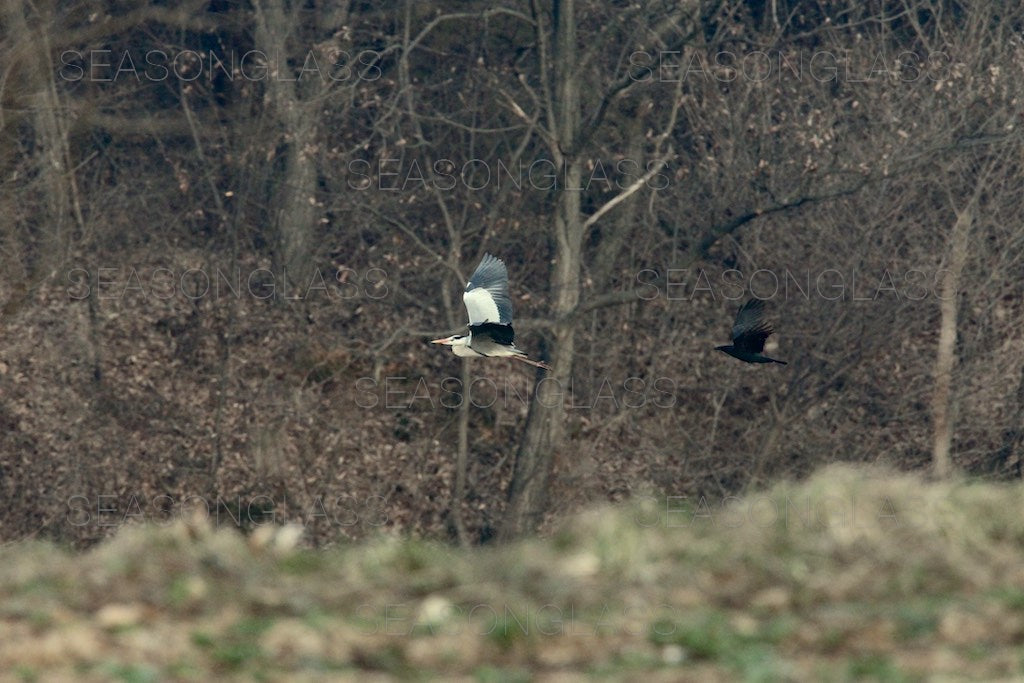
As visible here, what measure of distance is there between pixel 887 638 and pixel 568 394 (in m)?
11.7

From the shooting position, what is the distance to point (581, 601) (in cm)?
602

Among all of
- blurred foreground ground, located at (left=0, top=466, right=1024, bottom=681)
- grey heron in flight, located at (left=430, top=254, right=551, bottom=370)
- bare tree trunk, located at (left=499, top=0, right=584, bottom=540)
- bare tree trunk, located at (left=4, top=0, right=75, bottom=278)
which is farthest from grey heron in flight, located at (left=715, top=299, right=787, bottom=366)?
bare tree trunk, located at (left=4, top=0, right=75, bottom=278)

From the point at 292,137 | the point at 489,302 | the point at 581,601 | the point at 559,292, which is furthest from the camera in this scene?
the point at 292,137

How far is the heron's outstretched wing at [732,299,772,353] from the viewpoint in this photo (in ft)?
39.9

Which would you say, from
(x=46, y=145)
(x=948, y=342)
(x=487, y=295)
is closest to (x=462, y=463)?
(x=948, y=342)

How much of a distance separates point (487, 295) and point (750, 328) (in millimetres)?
2008

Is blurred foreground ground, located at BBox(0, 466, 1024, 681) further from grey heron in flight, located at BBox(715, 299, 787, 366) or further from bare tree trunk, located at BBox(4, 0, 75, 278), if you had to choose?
bare tree trunk, located at BBox(4, 0, 75, 278)

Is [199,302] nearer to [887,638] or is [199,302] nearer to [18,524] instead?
[18,524]

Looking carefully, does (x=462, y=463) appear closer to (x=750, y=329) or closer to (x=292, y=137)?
(x=292, y=137)

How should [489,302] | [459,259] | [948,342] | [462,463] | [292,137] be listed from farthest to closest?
1. [292,137]
2. [459,259]
3. [462,463]
4. [948,342]
5. [489,302]

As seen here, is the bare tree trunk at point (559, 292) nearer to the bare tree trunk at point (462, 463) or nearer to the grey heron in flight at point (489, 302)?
the bare tree trunk at point (462, 463)

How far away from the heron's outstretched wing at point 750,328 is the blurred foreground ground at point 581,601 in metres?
4.76

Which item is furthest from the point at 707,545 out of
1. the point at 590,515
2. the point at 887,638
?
the point at 887,638

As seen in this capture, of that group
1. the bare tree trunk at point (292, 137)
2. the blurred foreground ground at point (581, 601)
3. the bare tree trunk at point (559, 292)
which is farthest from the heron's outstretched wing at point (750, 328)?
the bare tree trunk at point (292, 137)
